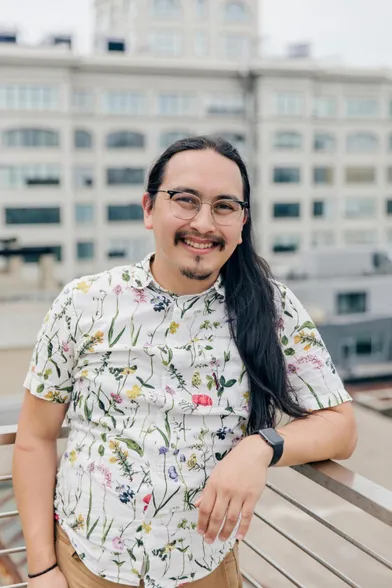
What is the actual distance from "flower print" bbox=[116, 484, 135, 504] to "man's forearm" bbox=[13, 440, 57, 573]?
0.13 metres

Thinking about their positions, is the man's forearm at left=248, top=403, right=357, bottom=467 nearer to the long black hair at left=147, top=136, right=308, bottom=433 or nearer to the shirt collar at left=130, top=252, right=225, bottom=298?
the long black hair at left=147, top=136, right=308, bottom=433

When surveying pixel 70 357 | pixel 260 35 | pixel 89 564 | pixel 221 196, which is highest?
pixel 260 35

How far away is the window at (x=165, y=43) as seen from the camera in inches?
706

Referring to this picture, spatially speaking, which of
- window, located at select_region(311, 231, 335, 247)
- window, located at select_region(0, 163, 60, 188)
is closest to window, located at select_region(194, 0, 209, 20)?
window, located at select_region(0, 163, 60, 188)

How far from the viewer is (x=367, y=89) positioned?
18.0 meters

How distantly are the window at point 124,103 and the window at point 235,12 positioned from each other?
4163 mm

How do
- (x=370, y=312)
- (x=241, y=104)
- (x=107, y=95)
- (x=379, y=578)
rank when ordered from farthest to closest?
1. (x=241, y=104)
2. (x=107, y=95)
3. (x=370, y=312)
4. (x=379, y=578)

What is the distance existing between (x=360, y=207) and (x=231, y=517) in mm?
18376

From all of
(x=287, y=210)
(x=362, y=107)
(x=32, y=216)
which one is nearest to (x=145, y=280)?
(x=32, y=216)

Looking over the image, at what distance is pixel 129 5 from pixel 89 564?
19251 millimetres

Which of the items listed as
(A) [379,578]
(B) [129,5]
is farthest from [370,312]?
(A) [379,578]

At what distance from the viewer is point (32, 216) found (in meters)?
15.8

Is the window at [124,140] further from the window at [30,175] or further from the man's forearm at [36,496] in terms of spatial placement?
the man's forearm at [36,496]

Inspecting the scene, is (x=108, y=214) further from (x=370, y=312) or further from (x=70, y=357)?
(x=70, y=357)
